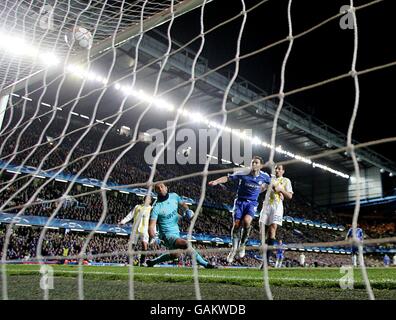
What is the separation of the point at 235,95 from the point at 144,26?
54.8ft

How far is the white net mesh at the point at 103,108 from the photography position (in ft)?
8.41

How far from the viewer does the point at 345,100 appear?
2088 cm

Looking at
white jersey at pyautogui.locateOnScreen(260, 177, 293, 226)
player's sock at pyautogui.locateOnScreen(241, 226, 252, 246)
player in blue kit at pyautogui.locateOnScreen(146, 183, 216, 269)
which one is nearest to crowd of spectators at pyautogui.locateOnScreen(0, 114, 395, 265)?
player in blue kit at pyautogui.locateOnScreen(146, 183, 216, 269)

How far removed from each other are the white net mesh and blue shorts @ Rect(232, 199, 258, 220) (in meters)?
1.25

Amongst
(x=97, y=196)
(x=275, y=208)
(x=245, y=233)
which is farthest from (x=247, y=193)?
(x=97, y=196)

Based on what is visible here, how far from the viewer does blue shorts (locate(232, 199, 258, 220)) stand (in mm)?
5871

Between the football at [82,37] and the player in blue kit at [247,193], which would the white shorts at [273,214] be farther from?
the football at [82,37]

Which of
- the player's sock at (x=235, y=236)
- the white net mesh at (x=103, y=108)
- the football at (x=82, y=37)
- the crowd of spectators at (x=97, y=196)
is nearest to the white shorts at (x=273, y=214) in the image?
the player's sock at (x=235, y=236)

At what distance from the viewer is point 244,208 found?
233 inches

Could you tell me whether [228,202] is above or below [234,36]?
below

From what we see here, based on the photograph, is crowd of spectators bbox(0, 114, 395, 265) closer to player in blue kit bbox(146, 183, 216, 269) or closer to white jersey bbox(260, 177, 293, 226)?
player in blue kit bbox(146, 183, 216, 269)

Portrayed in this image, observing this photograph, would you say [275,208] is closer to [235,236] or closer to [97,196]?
[235,236]
